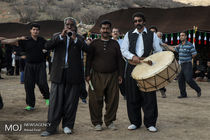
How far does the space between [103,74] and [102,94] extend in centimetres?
33

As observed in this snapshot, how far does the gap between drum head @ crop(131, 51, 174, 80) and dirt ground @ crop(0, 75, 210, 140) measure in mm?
941

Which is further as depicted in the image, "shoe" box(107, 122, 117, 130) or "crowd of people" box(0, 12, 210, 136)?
"shoe" box(107, 122, 117, 130)

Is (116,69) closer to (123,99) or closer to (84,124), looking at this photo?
(84,124)

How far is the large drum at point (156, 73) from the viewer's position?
184 inches

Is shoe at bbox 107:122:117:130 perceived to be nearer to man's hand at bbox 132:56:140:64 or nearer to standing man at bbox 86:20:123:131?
standing man at bbox 86:20:123:131

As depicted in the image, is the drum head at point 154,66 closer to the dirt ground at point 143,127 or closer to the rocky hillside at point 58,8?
the dirt ground at point 143,127

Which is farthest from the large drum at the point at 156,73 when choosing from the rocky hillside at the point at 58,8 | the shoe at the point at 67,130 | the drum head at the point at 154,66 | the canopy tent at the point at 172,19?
the rocky hillside at the point at 58,8

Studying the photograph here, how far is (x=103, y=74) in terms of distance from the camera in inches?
201

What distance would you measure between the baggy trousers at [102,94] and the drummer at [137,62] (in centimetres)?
25

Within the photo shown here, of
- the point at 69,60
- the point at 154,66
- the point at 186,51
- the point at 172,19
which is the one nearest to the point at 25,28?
the point at 172,19

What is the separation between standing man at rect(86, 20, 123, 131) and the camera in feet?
16.7

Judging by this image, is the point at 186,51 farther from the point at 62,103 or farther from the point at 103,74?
the point at 62,103

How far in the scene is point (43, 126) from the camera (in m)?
5.27

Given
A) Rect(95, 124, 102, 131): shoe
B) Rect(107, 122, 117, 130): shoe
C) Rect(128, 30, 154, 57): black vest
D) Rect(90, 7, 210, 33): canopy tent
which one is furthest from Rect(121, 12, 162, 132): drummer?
Rect(90, 7, 210, 33): canopy tent
